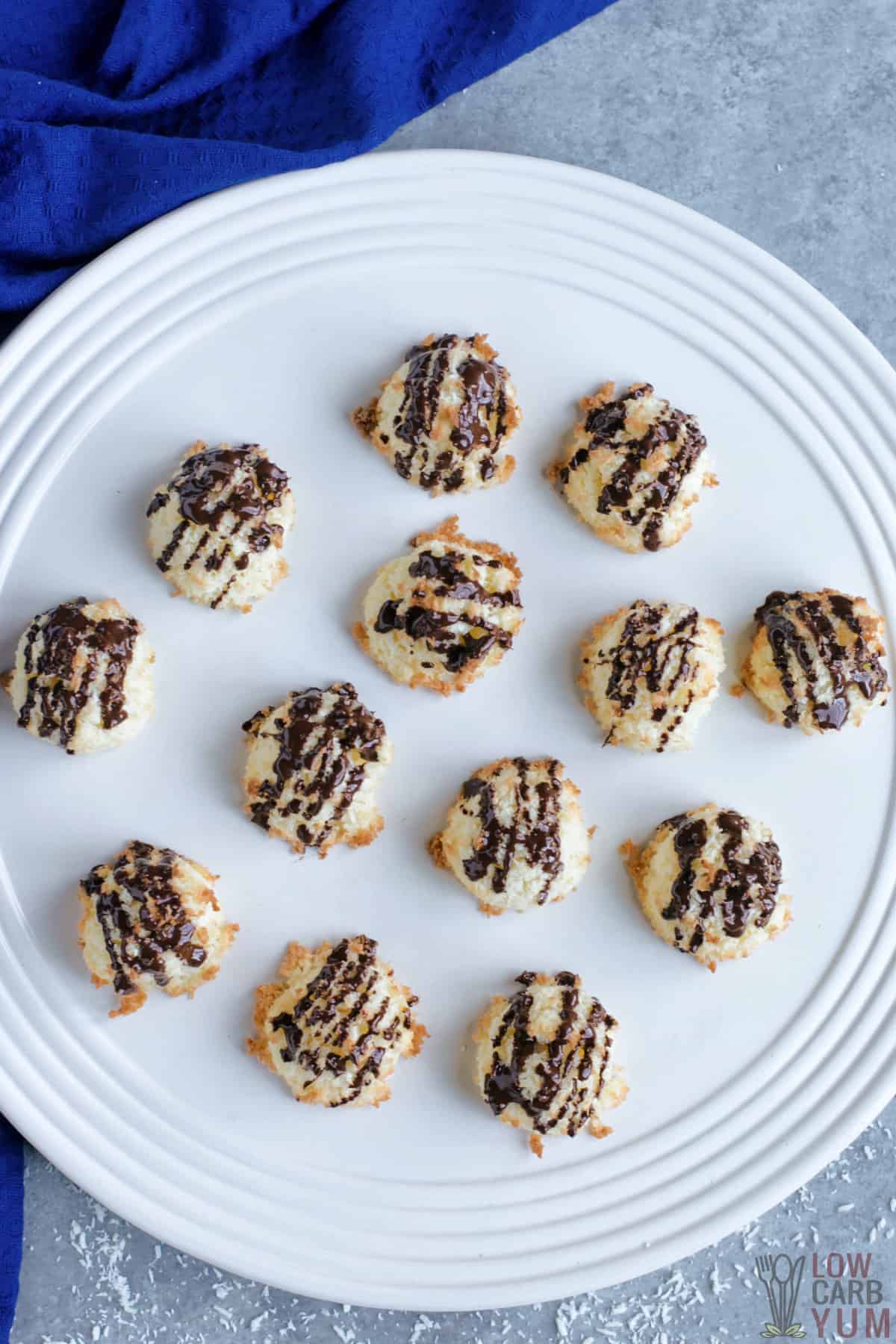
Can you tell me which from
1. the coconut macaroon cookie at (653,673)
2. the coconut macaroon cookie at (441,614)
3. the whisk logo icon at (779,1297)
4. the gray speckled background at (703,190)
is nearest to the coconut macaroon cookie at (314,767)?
the coconut macaroon cookie at (441,614)

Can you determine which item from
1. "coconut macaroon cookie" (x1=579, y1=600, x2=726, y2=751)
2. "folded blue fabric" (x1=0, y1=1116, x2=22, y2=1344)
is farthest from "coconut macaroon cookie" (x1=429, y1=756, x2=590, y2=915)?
"folded blue fabric" (x1=0, y1=1116, x2=22, y2=1344)

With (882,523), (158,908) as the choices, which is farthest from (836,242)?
(158,908)

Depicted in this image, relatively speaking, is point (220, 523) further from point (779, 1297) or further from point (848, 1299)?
point (848, 1299)

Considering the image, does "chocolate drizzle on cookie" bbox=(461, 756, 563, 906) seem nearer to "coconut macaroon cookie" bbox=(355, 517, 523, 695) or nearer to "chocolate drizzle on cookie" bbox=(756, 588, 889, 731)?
"coconut macaroon cookie" bbox=(355, 517, 523, 695)

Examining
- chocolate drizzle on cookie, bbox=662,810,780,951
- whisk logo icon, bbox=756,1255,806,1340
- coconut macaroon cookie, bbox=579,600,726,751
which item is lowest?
whisk logo icon, bbox=756,1255,806,1340

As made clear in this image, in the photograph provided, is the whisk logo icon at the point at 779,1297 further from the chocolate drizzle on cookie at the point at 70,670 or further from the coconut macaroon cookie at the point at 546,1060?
the chocolate drizzle on cookie at the point at 70,670

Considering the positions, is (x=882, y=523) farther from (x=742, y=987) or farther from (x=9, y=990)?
(x=9, y=990)
